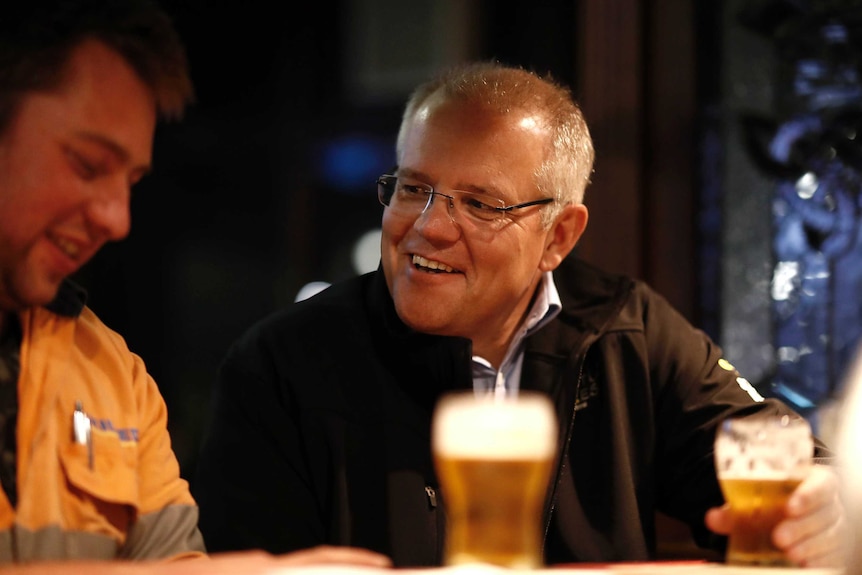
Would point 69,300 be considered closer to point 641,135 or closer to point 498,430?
point 498,430

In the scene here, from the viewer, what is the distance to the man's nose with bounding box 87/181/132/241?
143cm

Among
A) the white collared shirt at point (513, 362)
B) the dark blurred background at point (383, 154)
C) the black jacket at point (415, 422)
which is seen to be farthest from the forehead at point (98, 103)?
the white collared shirt at point (513, 362)

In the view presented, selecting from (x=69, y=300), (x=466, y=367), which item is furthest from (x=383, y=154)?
(x=69, y=300)

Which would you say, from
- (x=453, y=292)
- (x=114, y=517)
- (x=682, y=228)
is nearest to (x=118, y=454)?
(x=114, y=517)

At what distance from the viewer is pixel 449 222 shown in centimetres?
210

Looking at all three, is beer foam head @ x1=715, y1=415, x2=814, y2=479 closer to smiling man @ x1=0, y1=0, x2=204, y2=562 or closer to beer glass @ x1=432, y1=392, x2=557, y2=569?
beer glass @ x1=432, y1=392, x2=557, y2=569

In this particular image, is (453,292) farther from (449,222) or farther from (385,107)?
(385,107)

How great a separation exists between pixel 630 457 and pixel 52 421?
3.87ft

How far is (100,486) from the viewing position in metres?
1.42

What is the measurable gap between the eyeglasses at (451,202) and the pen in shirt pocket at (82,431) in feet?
2.79

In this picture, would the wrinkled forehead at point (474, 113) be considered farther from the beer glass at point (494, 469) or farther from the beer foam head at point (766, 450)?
the beer glass at point (494, 469)

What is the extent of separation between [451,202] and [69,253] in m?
0.87

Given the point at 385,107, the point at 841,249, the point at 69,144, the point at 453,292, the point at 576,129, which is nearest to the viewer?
→ the point at 69,144

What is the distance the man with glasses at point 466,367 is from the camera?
6.32 ft
